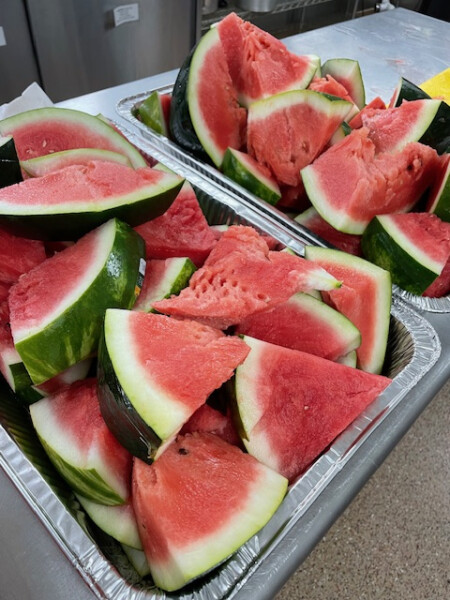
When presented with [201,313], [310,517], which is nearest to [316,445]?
[310,517]

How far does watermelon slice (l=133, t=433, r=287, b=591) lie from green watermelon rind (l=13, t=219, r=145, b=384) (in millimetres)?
239

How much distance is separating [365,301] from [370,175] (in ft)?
1.33

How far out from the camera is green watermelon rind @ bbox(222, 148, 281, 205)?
4.78 feet

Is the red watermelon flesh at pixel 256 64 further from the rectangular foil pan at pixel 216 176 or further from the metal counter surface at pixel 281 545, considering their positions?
the metal counter surface at pixel 281 545

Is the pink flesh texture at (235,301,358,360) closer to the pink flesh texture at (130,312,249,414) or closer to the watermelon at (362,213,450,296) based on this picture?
the pink flesh texture at (130,312,249,414)

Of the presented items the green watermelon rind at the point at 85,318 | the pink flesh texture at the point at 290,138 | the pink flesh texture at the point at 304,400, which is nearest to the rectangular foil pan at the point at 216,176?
the pink flesh texture at the point at 290,138

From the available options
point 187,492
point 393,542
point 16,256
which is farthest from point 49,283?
point 393,542

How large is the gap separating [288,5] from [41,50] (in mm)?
2759

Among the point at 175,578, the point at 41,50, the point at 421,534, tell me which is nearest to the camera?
the point at 175,578

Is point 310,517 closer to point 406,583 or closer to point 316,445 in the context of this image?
point 316,445

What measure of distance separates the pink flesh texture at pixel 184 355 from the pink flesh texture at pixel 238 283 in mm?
55

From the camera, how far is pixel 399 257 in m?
1.25

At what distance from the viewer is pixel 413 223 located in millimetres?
1326

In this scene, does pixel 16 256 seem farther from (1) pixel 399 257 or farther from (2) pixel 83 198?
(1) pixel 399 257
